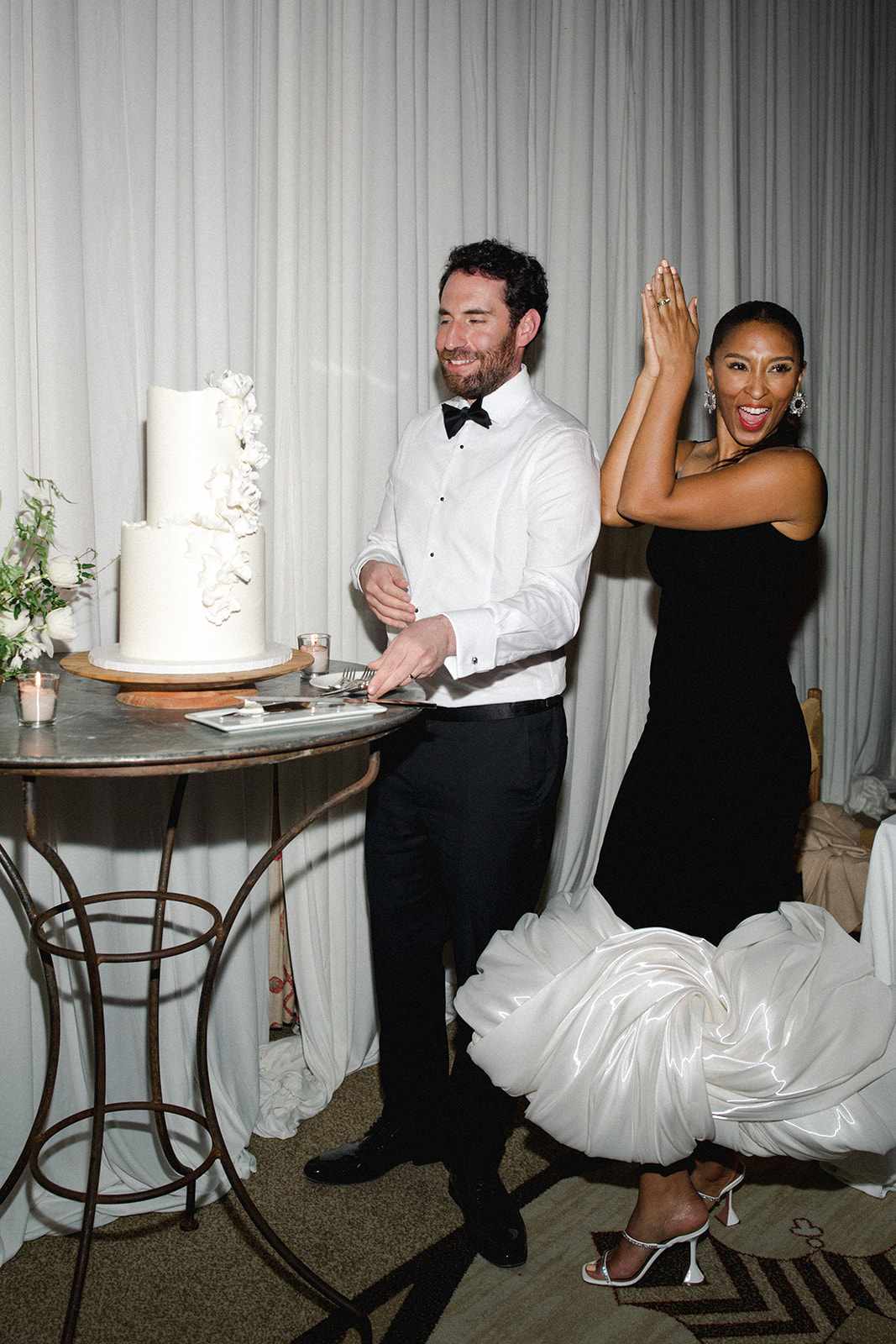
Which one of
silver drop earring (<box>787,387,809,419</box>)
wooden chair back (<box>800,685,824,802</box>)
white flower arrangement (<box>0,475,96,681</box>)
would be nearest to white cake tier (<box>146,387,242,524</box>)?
white flower arrangement (<box>0,475,96,681</box>)

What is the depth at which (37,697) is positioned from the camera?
1702mm

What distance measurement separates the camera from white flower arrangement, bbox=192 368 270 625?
1.86 m

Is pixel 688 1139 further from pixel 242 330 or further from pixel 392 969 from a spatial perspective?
pixel 242 330

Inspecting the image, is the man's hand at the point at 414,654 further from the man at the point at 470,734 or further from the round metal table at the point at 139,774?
the man at the point at 470,734

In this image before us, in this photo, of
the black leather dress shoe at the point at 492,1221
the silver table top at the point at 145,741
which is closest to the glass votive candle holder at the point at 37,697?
the silver table top at the point at 145,741

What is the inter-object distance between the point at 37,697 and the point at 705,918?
4.19 feet

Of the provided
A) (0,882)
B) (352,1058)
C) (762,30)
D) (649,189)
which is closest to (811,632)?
(649,189)

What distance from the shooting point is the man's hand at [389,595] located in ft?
7.35

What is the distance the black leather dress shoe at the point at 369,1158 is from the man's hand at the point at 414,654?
112cm

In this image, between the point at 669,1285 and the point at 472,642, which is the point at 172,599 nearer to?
the point at 472,642

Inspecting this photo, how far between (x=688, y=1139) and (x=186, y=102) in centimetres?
223

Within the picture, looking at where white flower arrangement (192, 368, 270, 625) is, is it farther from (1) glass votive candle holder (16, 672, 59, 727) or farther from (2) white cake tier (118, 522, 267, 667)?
(1) glass votive candle holder (16, 672, 59, 727)

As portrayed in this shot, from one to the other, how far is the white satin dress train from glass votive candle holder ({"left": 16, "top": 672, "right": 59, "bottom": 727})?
0.96 meters

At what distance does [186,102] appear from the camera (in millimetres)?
2385
